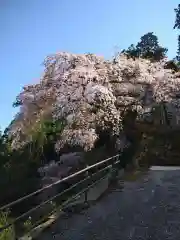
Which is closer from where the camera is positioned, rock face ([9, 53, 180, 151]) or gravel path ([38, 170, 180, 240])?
gravel path ([38, 170, 180, 240])

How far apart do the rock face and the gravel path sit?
3.25 m

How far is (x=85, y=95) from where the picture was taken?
1348 centimetres

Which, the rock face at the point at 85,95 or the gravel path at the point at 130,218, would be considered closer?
the gravel path at the point at 130,218

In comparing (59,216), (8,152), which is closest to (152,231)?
(59,216)

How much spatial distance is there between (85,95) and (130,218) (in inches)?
246

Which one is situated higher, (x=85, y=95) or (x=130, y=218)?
(x=85, y=95)

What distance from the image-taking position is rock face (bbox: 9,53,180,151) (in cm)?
1321

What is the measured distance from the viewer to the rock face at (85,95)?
13.2 meters

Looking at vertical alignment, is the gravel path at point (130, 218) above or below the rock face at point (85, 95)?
Answer: below

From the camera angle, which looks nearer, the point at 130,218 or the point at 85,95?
the point at 130,218

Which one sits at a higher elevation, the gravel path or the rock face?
the rock face

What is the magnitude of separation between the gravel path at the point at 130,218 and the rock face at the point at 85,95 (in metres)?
3.25

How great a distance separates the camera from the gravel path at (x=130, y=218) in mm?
7195

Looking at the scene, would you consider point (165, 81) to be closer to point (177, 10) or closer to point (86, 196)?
point (86, 196)
